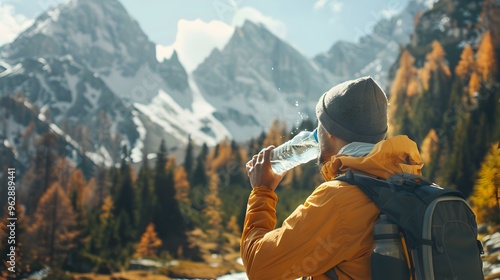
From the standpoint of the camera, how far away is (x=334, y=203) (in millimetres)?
2195

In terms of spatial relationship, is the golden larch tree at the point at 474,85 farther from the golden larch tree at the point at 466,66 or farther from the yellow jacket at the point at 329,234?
the yellow jacket at the point at 329,234

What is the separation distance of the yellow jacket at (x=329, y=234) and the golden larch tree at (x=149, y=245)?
132ft

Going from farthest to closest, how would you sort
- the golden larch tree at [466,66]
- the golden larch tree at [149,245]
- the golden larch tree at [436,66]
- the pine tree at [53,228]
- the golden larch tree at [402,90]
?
1. the golden larch tree at [402,90]
2. the golden larch tree at [436,66]
3. the golden larch tree at [466,66]
4. the golden larch tree at [149,245]
5. the pine tree at [53,228]

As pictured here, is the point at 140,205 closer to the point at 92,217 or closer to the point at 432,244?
the point at 92,217

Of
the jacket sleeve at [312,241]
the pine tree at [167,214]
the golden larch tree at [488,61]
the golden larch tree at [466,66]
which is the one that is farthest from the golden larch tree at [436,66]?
the jacket sleeve at [312,241]

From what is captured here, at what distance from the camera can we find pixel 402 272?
2.11 m

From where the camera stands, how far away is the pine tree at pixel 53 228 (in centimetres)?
2884

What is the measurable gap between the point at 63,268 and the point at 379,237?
115 ft

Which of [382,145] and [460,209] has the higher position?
[382,145]

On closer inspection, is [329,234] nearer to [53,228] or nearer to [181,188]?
[53,228]

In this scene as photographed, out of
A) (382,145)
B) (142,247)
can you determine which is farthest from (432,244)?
(142,247)

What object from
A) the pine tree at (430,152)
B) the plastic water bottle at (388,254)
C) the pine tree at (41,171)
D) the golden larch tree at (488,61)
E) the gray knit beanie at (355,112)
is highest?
the golden larch tree at (488,61)

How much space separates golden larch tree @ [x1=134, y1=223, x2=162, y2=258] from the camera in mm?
41250

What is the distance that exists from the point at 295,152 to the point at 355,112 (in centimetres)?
114
